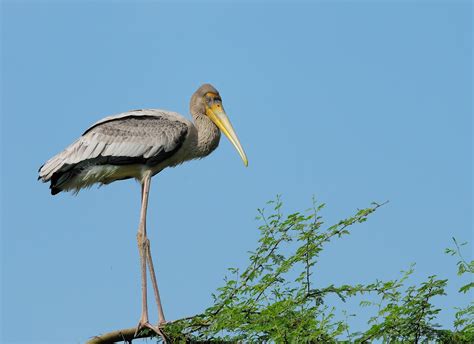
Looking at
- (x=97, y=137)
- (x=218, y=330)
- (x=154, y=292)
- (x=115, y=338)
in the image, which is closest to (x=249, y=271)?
(x=218, y=330)

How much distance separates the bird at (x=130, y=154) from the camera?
11289mm

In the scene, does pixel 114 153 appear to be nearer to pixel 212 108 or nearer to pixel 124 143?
pixel 124 143

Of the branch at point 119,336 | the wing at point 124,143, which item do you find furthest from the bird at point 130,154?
the branch at point 119,336

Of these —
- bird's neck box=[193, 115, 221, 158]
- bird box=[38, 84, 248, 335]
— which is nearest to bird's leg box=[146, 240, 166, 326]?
bird box=[38, 84, 248, 335]

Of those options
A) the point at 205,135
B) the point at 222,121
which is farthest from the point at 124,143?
the point at 222,121

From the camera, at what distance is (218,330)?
8.06m

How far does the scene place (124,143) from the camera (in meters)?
11.5

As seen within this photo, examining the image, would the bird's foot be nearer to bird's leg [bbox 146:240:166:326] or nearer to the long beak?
bird's leg [bbox 146:240:166:326]

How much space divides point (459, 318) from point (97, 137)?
5.53 m

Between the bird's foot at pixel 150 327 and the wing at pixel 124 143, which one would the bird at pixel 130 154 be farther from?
the bird's foot at pixel 150 327

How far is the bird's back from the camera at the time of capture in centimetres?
1134

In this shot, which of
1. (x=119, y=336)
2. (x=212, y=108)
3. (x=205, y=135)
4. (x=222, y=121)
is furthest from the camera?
(x=212, y=108)

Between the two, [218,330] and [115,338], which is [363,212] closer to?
[218,330]

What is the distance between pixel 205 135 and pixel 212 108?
52 cm
